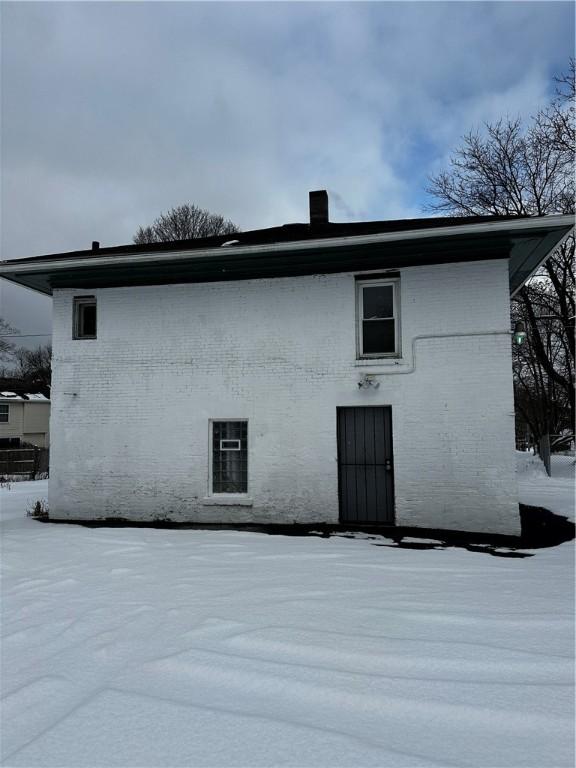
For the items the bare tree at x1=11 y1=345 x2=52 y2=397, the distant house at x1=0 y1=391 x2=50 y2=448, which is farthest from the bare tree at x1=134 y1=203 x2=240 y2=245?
the bare tree at x1=11 y1=345 x2=52 y2=397

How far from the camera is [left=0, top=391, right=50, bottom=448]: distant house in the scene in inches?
1252

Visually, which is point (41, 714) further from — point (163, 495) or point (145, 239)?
point (145, 239)

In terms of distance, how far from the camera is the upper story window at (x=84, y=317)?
1021cm

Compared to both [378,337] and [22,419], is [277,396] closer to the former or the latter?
[378,337]

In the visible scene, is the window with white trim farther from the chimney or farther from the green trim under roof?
the chimney

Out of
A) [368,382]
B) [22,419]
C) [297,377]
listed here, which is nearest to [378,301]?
[368,382]

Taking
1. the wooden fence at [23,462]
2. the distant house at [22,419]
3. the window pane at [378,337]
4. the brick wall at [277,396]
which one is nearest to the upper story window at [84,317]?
the brick wall at [277,396]

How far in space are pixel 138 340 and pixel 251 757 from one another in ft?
27.6

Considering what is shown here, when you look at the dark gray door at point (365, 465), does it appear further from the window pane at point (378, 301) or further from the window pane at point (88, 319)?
the window pane at point (88, 319)

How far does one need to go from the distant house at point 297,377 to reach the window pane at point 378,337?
3 centimetres

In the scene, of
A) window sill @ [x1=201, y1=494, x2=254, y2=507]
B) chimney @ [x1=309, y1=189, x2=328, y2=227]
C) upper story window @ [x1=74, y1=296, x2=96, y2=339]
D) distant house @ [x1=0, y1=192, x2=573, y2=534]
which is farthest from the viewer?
chimney @ [x1=309, y1=189, x2=328, y2=227]

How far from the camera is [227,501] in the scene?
9117 millimetres

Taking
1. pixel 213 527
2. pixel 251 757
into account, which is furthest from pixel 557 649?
pixel 213 527

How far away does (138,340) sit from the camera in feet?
32.0
